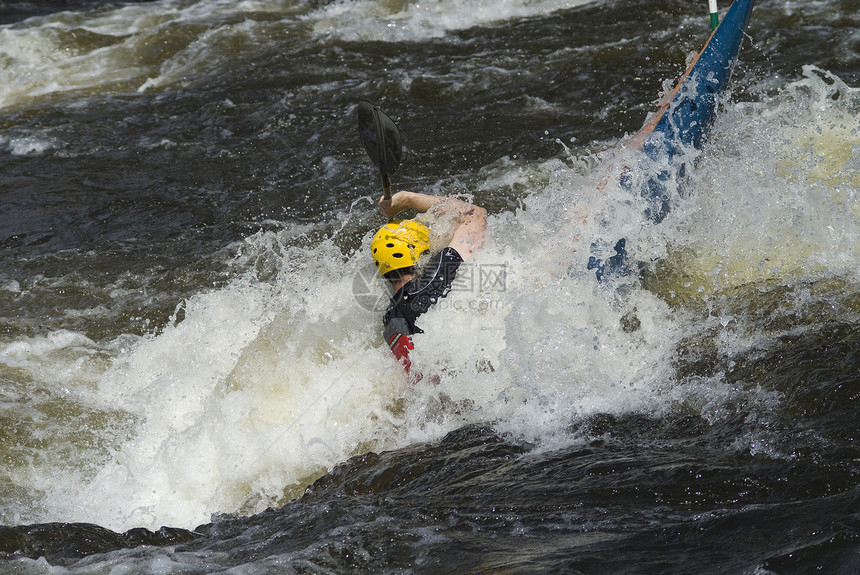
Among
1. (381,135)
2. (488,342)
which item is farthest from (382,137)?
(488,342)

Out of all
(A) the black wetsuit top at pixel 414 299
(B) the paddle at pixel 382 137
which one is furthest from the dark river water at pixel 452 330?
(B) the paddle at pixel 382 137

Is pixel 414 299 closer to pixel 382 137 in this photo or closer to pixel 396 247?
pixel 396 247

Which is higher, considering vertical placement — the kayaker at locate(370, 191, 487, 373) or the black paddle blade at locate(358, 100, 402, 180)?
the black paddle blade at locate(358, 100, 402, 180)

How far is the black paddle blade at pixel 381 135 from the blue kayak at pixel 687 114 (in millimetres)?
1303

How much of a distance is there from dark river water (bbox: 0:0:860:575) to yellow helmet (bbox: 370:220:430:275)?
32 centimetres

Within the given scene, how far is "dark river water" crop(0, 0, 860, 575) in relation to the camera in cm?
294

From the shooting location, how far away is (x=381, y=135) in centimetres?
462

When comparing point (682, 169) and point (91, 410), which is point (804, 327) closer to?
point (682, 169)

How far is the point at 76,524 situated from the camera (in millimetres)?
3342

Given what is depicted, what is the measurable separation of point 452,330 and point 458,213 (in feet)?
2.48

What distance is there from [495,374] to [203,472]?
57.0 inches

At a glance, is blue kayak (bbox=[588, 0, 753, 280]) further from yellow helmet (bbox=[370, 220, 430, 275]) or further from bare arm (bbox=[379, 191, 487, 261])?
yellow helmet (bbox=[370, 220, 430, 275])

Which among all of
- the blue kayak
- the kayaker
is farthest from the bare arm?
the blue kayak

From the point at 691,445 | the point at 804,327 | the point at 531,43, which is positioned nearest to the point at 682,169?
the point at 804,327
